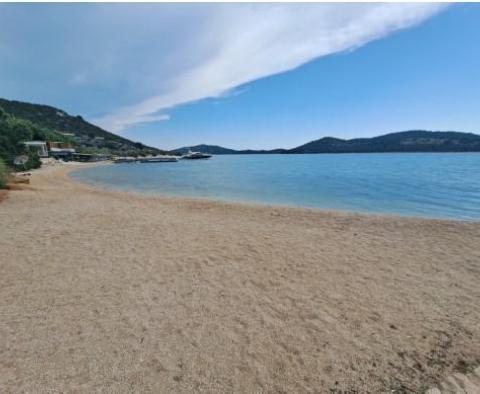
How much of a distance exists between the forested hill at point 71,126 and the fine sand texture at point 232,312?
12480 centimetres

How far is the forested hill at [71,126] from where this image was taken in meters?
124

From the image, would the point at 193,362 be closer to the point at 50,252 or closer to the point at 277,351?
the point at 277,351

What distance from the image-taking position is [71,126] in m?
156

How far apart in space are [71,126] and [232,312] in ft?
605

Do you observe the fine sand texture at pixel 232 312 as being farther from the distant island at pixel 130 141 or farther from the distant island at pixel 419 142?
the distant island at pixel 419 142

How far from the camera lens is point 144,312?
160 inches

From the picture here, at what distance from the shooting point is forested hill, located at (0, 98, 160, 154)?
124125mm

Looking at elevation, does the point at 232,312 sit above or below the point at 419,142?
below

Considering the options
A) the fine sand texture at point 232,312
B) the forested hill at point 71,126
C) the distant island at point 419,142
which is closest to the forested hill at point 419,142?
the distant island at point 419,142

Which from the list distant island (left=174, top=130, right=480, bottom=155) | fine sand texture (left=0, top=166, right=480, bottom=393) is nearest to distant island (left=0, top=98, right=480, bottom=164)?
distant island (left=174, top=130, right=480, bottom=155)

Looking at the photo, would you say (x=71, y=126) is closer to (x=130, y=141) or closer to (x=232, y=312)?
(x=130, y=141)

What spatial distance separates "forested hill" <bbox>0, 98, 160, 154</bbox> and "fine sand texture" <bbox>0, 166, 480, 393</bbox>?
124799 mm

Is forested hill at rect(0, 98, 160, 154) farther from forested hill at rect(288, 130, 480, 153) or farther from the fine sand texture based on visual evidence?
the fine sand texture

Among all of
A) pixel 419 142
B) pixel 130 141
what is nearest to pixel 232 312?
pixel 419 142
